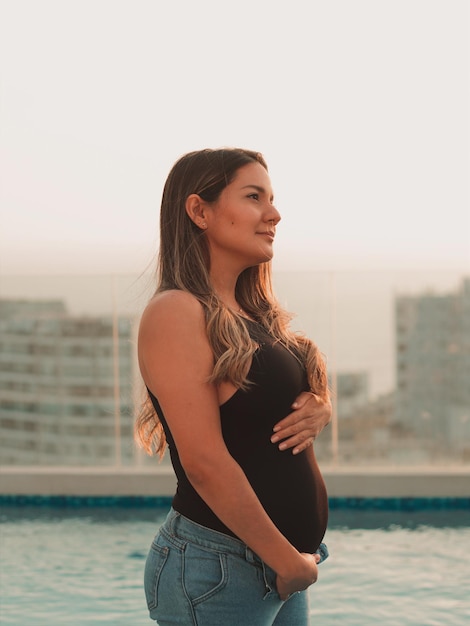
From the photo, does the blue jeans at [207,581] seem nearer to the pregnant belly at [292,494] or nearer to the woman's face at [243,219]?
the pregnant belly at [292,494]

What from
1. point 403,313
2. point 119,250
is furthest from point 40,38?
point 403,313

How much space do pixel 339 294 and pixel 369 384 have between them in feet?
2.92

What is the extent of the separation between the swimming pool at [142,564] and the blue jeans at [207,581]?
2.38 metres

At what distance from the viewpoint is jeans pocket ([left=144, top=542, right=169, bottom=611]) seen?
1320mm

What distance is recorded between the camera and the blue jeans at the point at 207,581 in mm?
1281

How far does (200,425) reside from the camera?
4.11 ft

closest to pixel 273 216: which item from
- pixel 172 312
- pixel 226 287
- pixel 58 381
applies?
pixel 226 287

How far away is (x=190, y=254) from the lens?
1.41m

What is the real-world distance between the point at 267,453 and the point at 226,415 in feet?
0.28

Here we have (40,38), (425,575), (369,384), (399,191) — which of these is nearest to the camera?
(425,575)

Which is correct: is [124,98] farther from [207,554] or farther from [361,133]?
[207,554]

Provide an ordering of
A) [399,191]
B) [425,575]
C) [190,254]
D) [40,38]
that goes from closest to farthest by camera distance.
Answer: [190,254] → [425,575] → [40,38] → [399,191]

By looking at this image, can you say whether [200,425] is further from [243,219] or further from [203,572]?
[243,219]

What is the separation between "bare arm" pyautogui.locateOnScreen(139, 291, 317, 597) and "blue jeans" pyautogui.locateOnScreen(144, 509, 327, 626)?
0.04 m
